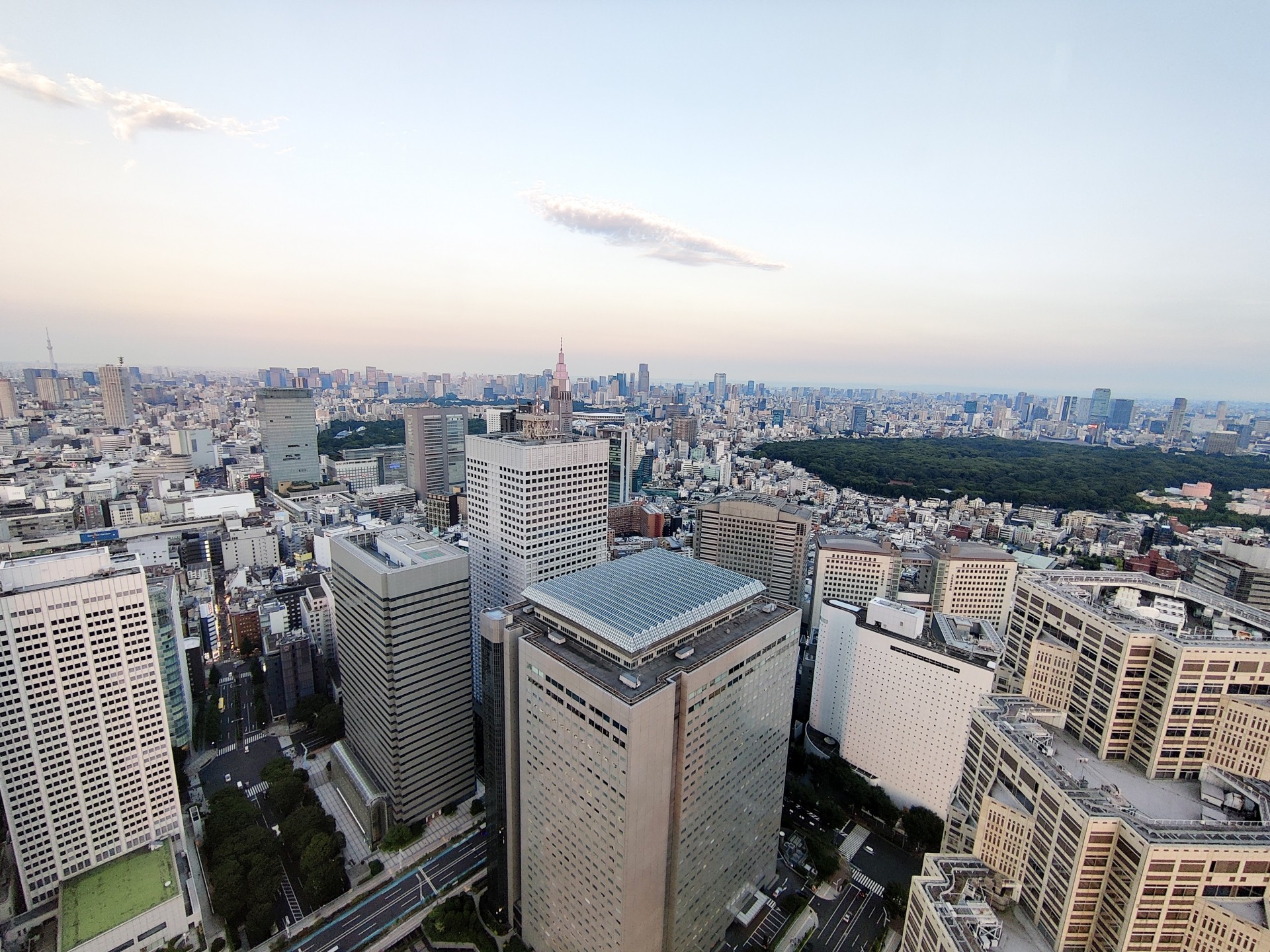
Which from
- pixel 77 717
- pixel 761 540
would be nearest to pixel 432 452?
pixel 761 540

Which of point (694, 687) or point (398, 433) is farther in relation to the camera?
point (398, 433)

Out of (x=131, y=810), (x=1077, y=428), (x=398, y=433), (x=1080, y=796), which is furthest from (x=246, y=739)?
(x=1077, y=428)

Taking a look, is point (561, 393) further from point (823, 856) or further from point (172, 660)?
point (823, 856)

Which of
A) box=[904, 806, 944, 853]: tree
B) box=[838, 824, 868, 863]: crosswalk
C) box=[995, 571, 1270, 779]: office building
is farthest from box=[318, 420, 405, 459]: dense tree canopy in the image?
box=[995, 571, 1270, 779]: office building

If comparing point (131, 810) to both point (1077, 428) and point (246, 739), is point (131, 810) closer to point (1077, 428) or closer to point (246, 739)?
point (246, 739)

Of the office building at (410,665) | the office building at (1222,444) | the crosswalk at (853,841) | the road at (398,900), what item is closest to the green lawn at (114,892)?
the road at (398,900)

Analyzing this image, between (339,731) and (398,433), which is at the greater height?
(398,433)

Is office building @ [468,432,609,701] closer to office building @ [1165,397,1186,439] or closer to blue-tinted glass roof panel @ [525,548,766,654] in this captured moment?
blue-tinted glass roof panel @ [525,548,766,654]
